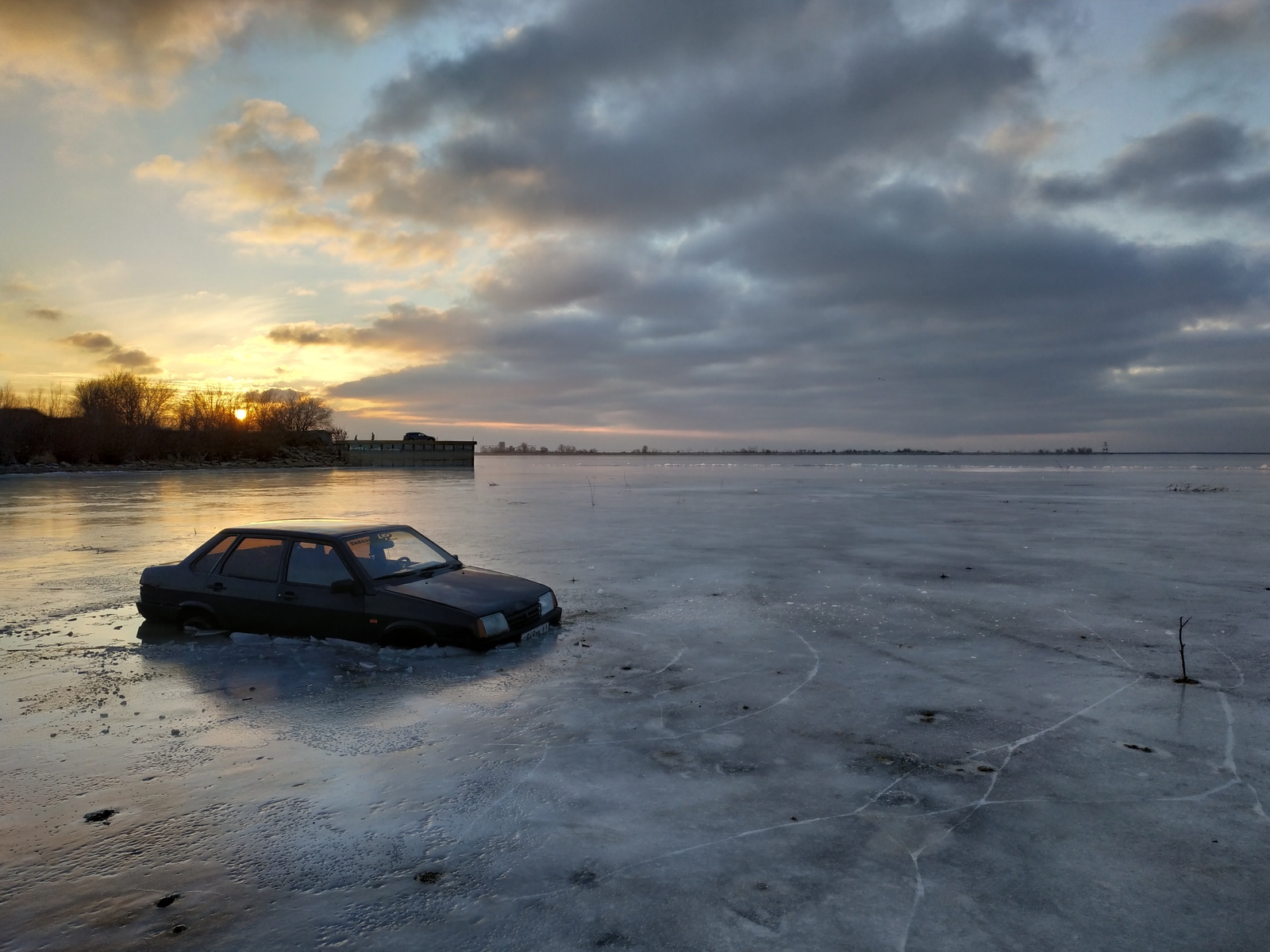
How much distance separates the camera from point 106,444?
69.8 m

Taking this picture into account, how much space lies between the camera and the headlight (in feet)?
25.0

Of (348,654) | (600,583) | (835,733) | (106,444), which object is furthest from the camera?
(106,444)

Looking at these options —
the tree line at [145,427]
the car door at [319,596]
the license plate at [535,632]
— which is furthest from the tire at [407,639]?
the tree line at [145,427]

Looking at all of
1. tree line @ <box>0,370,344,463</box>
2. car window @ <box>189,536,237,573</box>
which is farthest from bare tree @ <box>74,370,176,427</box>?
car window @ <box>189,536,237,573</box>

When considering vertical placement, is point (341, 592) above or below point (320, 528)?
below

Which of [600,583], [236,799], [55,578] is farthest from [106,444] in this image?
[236,799]

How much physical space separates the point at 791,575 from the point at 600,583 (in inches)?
137

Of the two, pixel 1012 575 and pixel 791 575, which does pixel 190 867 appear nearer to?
pixel 791 575

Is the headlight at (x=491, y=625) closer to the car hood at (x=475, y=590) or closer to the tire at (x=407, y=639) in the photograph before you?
the car hood at (x=475, y=590)

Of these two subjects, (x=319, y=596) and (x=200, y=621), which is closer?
(x=319, y=596)

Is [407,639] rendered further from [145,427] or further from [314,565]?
[145,427]

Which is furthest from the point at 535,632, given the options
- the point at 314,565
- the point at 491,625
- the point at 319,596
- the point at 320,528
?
the point at 320,528

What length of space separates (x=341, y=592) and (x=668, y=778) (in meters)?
4.52

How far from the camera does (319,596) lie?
784 cm
